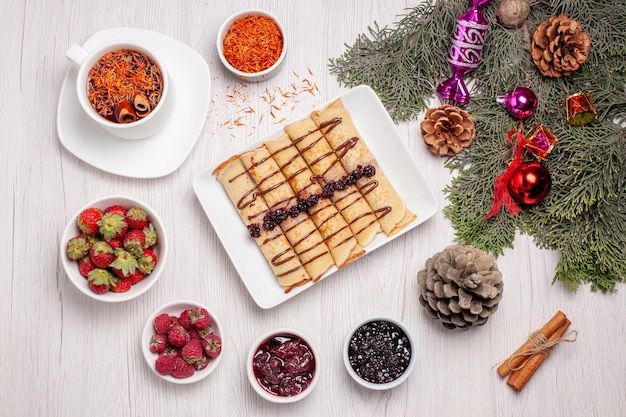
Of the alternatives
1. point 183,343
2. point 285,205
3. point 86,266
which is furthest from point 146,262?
point 285,205

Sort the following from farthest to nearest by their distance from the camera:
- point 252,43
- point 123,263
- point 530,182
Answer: point 252,43 < point 530,182 < point 123,263

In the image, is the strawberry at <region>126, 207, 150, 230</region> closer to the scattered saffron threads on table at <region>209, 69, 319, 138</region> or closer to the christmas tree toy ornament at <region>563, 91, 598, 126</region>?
the scattered saffron threads on table at <region>209, 69, 319, 138</region>

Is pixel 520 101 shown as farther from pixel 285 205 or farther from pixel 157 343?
pixel 157 343

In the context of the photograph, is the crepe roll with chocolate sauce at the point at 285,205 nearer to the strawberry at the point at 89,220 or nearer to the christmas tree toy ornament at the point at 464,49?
the strawberry at the point at 89,220

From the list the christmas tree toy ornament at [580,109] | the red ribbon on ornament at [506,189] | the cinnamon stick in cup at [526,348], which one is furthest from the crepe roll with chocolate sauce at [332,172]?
the christmas tree toy ornament at [580,109]

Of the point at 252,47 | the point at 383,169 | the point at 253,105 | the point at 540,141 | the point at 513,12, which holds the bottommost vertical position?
the point at 540,141

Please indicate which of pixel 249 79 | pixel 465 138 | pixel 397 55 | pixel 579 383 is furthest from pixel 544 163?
pixel 249 79

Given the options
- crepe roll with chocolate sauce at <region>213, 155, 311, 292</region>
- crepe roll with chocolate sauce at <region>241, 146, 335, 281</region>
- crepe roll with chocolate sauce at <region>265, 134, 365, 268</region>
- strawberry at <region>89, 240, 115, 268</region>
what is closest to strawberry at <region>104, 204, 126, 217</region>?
strawberry at <region>89, 240, 115, 268</region>
